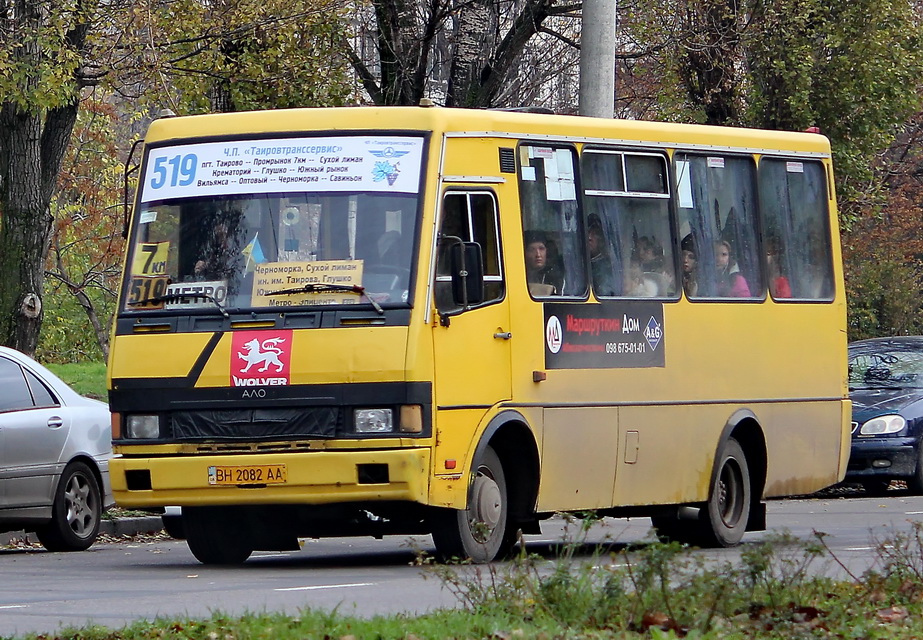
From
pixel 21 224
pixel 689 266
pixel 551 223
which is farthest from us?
pixel 21 224

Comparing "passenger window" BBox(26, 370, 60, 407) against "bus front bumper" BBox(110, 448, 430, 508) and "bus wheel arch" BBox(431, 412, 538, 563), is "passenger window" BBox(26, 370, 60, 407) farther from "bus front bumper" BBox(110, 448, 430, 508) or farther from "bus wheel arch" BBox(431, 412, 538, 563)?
"bus wheel arch" BBox(431, 412, 538, 563)

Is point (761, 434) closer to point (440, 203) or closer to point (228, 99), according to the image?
point (440, 203)

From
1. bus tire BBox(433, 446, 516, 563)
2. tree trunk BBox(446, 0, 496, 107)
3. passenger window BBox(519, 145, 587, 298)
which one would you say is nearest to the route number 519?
passenger window BBox(519, 145, 587, 298)

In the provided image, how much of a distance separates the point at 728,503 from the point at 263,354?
4620mm

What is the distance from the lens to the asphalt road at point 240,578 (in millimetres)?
9203

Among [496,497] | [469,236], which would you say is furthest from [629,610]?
[469,236]

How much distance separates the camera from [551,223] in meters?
12.6

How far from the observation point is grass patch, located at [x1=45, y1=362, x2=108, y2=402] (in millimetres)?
28656

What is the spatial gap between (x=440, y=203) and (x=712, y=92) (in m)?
14.2

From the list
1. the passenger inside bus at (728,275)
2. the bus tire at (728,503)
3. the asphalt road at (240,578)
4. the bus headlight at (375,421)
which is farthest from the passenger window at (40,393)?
the passenger inside bus at (728,275)

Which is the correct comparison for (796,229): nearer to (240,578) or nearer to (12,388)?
(240,578)

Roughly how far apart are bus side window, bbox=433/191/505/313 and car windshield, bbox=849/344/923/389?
997 cm

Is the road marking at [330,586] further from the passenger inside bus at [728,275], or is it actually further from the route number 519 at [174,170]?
the passenger inside bus at [728,275]

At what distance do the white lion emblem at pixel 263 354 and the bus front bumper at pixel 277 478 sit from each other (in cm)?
53
